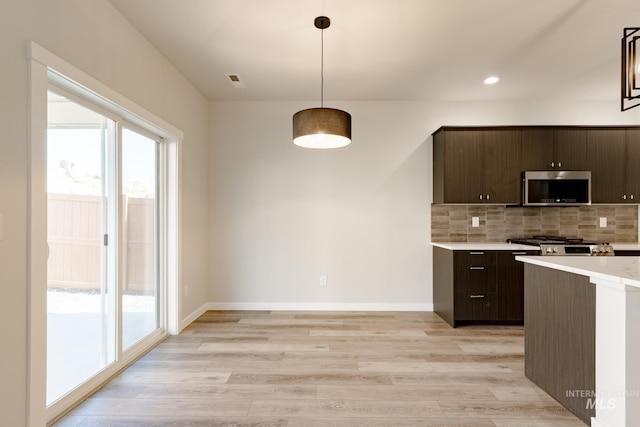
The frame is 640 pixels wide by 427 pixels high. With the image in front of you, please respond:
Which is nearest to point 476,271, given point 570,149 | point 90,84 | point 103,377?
point 570,149

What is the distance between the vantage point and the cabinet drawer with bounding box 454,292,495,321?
11.8ft

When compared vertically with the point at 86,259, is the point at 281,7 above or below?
above

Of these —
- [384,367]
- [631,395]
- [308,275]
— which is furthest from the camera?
[308,275]

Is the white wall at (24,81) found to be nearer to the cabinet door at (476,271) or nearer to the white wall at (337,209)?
the white wall at (337,209)

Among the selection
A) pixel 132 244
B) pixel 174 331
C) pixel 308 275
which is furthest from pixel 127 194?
pixel 308 275

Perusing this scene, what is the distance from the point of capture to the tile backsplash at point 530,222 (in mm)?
4207

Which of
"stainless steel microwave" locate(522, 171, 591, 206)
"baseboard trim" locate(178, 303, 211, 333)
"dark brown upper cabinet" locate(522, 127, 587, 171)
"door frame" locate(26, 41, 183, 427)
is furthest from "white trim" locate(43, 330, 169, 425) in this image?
"dark brown upper cabinet" locate(522, 127, 587, 171)

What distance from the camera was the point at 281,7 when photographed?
2.35 metres

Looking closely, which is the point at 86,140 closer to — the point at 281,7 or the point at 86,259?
the point at 86,259

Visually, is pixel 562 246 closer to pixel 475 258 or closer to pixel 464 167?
pixel 475 258

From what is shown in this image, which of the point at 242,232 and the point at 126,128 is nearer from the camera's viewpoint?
the point at 126,128

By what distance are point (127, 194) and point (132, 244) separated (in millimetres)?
445

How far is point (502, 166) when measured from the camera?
387cm

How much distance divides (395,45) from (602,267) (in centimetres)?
226
